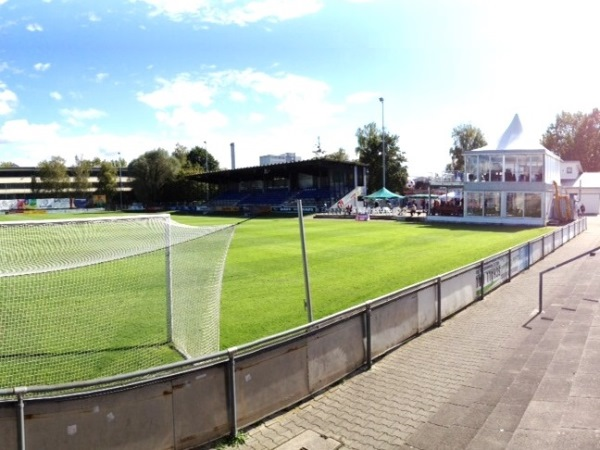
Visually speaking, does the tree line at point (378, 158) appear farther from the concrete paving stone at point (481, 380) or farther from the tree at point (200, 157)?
the concrete paving stone at point (481, 380)

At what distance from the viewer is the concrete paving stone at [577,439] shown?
4.77 metres

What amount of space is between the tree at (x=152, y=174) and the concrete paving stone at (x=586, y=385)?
88055mm

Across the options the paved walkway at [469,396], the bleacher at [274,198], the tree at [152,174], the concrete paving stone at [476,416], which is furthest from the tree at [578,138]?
the concrete paving stone at [476,416]

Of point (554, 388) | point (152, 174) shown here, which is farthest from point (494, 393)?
point (152, 174)

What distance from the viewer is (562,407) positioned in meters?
5.69

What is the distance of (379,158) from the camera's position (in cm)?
8100

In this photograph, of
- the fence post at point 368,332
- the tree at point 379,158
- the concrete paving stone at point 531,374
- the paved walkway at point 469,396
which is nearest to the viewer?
the paved walkway at point 469,396

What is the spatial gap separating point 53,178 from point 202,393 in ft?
367

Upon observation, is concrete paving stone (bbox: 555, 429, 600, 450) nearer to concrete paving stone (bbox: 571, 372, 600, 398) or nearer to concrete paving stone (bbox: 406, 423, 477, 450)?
concrete paving stone (bbox: 406, 423, 477, 450)

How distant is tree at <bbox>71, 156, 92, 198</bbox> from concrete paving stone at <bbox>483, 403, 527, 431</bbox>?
370 ft

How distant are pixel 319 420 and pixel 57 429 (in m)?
2.82

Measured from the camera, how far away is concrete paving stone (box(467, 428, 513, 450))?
16.2ft

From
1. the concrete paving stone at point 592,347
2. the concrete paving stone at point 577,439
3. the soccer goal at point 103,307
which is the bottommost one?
the concrete paving stone at point 592,347

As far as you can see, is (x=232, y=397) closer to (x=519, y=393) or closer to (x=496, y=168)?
(x=519, y=393)
